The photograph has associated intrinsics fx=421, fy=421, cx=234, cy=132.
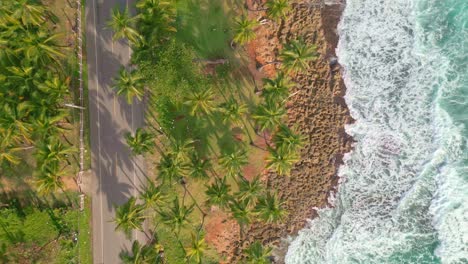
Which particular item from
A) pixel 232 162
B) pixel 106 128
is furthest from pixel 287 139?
pixel 106 128

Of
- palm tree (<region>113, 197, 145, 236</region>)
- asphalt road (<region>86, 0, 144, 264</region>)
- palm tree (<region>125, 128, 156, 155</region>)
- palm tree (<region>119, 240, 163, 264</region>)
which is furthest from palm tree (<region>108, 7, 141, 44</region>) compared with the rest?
palm tree (<region>119, 240, 163, 264</region>)

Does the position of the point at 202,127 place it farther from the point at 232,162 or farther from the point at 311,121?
the point at 311,121

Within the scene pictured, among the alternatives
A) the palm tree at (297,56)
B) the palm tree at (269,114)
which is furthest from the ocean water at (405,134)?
the palm tree at (269,114)

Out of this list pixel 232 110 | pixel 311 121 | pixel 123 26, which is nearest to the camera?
pixel 123 26

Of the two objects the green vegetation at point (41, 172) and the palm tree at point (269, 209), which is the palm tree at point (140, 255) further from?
the palm tree at point (269, 209)

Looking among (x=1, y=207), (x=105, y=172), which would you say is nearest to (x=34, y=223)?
(x=1, y=207)

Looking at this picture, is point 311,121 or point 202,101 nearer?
point 202,101
